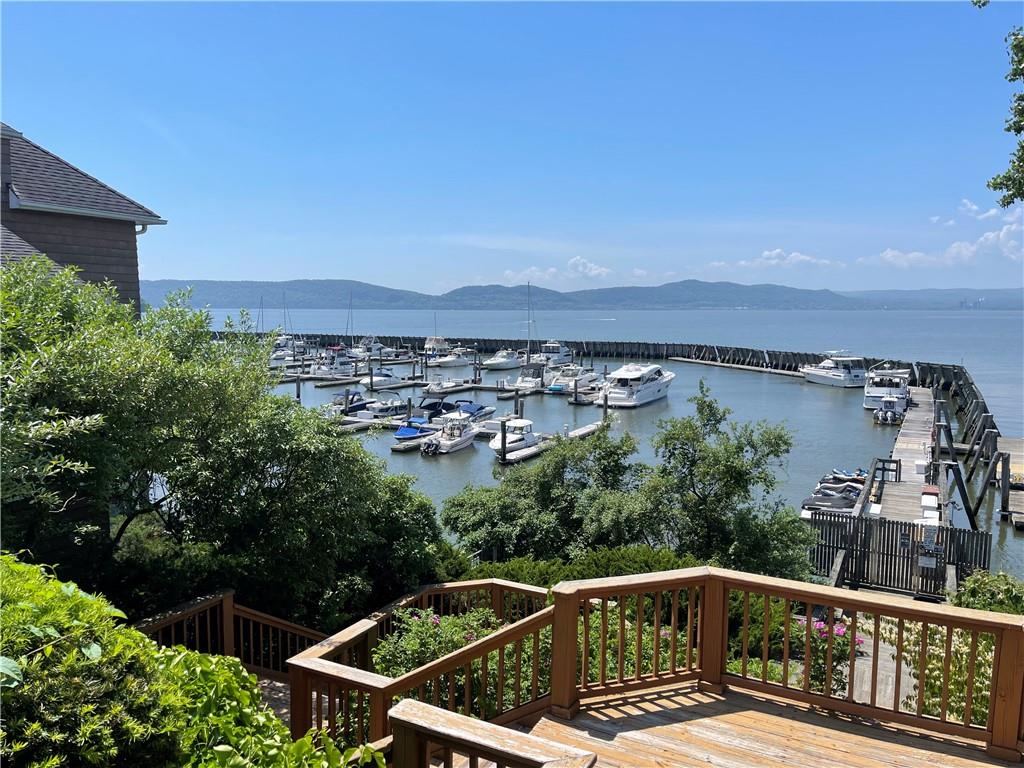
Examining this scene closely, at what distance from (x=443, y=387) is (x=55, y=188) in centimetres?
4048

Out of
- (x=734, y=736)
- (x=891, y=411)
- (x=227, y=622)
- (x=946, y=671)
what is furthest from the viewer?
(x=891, y=411)

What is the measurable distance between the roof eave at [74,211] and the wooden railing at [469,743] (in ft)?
39.0

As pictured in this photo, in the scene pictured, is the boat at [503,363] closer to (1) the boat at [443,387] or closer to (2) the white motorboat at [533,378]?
(2) the white motorboat at [533,378]

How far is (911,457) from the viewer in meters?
30.8

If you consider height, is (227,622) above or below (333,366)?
above

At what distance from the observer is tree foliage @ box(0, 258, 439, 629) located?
6.49 metres

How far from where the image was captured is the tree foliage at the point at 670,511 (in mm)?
13195

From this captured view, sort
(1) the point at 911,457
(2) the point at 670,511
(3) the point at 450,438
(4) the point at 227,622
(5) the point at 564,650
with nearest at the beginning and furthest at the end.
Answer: (5) the point at 564,650 → (4) the point at 227,622 → (2) the point at 670,511 → (1) the point at 911,457 → (3) the point at 450,438

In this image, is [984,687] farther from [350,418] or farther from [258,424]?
[350,418]

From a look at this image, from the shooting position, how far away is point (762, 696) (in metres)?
4.65

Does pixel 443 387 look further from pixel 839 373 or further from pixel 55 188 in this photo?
pixel 55 188

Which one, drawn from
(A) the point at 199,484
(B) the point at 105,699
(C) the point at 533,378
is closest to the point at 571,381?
(C) the point at 533,378

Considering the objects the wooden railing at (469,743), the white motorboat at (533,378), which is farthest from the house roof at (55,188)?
the white motorboat at (533,378)

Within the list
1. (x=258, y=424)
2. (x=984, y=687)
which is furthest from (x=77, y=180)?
(x=984, y=687)
